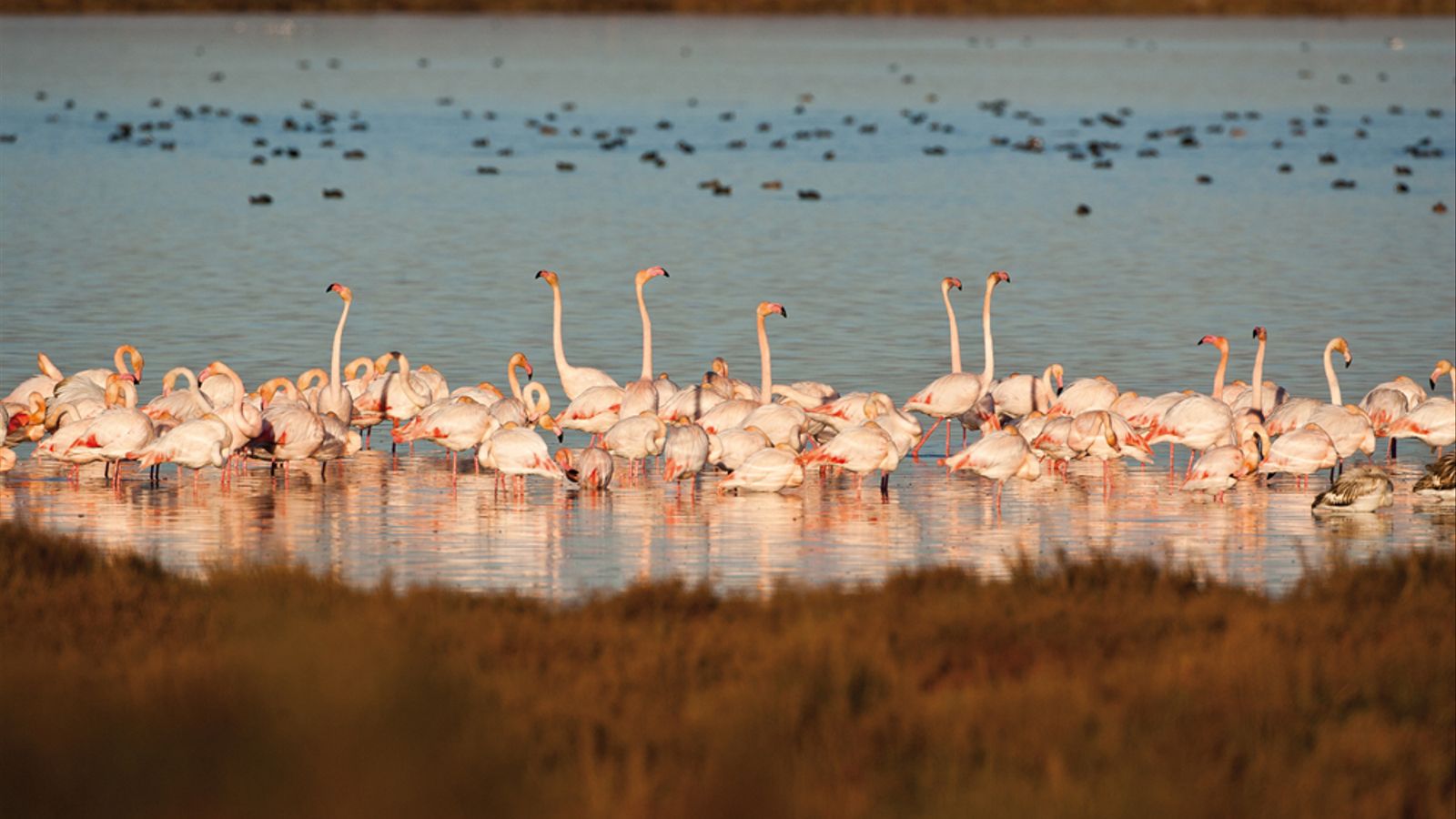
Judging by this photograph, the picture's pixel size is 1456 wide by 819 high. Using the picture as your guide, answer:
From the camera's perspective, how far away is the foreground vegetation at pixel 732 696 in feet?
25.2

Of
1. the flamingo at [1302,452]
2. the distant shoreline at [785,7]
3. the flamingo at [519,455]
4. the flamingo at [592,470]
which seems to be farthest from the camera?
the distant shoreline at [785,7]

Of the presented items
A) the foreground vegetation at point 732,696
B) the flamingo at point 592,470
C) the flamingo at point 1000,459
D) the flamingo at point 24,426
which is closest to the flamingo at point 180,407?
the flamingo at point 24,426

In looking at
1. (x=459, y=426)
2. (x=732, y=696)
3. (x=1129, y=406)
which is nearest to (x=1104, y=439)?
(x=1129, y=406)

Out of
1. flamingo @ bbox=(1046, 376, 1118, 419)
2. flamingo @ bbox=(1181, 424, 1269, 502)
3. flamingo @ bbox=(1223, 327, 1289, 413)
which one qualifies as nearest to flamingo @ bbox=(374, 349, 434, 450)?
flamingo @ bbox=(1046, 376, 1118, 419)

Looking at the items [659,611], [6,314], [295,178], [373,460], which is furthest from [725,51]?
[659,611]

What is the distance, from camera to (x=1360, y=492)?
53.8 ft

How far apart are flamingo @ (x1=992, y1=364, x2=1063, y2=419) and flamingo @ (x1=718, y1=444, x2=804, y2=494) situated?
371 cm

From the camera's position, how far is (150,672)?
9758 millimetres

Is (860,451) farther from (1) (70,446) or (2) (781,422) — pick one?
(1) (70,446)

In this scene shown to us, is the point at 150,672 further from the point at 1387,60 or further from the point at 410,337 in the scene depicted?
the point at 1387,60

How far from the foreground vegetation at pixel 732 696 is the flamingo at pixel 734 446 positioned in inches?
183

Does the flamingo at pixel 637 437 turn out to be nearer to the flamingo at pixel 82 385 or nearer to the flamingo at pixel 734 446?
the flamingo at pixel 734 446

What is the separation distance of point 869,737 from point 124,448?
925 centimetres

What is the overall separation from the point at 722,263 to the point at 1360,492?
831 inches
